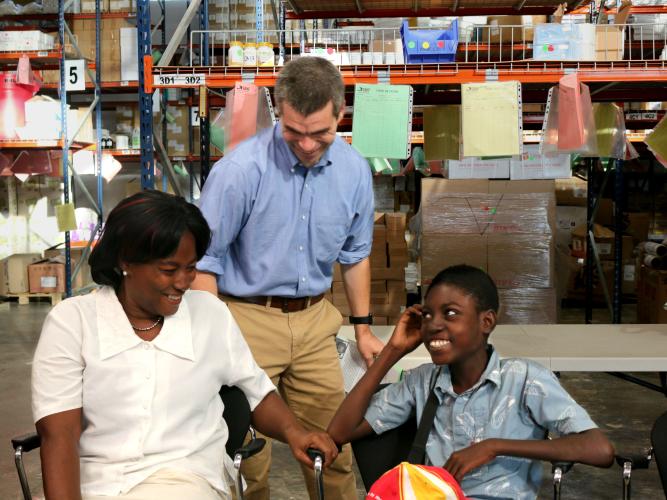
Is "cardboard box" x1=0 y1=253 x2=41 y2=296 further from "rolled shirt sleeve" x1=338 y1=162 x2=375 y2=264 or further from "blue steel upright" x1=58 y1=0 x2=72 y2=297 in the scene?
"rolled shirt sleeve" x1=338 y1=162 x2=375 y2=264

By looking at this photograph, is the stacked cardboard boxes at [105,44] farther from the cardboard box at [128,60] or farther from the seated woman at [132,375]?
the seated woman at [132,375]

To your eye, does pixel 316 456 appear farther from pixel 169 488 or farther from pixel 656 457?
pixel 656 457

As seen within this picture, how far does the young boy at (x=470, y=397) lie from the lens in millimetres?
2000

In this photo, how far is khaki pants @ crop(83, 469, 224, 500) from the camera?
179cm

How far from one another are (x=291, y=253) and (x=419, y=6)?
363 centimetres

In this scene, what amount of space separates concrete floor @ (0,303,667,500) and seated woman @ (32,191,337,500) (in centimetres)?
192

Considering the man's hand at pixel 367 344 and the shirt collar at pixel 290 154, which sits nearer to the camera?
the shirt collar at pixel 290 154

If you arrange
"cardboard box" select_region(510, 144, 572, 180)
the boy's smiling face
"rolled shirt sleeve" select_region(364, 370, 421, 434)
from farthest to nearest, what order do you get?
"cardboard box" select_region(510, 144, 572, 180), "rolled shirt sleeve" select_region(364, 370, 421, 434), the boy's smiling face

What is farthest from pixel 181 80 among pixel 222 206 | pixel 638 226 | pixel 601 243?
pixel 638 226

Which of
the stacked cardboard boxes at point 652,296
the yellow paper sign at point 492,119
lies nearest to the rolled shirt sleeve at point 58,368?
the yellow paper sign at point 492,119

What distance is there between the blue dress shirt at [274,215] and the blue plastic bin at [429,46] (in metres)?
2.13

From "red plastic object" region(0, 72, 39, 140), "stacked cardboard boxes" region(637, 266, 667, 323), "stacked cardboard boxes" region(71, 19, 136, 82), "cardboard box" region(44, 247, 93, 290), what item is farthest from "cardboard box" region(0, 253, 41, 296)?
"stacked cardboard boxes" region(637, 266, 667, 323)

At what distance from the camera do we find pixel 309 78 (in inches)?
87.7

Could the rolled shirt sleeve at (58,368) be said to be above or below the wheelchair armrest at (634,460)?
above
